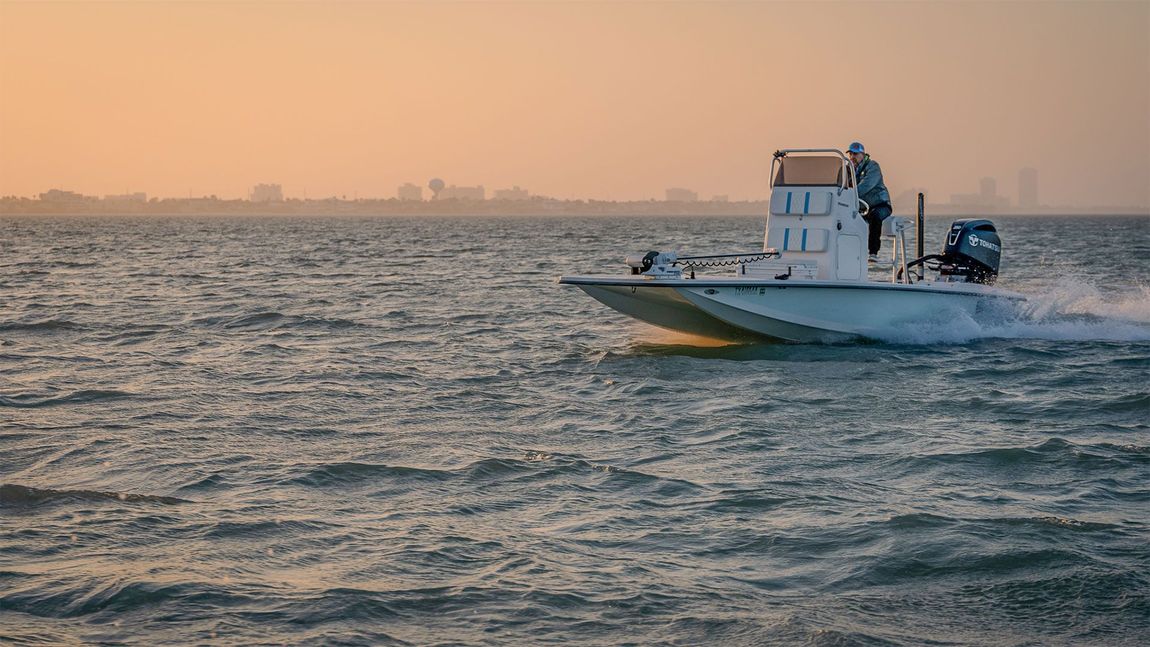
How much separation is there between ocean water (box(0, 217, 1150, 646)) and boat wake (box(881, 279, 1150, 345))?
0.08 m

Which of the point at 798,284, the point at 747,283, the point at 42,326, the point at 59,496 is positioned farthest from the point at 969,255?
the point at 42,326

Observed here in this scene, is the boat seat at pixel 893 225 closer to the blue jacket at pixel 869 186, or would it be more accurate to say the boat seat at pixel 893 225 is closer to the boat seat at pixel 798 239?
the blue jacket at pixel 869 186

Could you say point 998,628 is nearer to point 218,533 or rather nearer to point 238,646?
point 238,646

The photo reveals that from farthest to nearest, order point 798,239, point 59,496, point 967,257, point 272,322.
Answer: point 272,322
point 967,257
point 798,239
point 59,496

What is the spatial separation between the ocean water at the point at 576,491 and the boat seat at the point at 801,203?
5.91 feet

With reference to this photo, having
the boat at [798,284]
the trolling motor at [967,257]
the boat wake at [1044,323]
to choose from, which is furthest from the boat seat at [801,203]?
the trolling motor at [967,257]

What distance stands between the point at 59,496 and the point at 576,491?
3488 mm

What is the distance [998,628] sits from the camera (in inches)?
241

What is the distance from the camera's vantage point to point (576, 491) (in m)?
8.76

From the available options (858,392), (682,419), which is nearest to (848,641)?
(682,419)

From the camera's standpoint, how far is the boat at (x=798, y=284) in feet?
52.2

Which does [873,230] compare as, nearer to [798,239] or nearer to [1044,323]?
[798,239]

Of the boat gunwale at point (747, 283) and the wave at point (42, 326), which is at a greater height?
the boat gunwale at point (747, 283)

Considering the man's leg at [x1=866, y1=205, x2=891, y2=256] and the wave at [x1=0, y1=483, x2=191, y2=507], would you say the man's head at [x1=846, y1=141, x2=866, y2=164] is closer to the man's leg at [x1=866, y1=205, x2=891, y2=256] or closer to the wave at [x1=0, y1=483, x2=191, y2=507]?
the man's leg at [x1=866, y1=205, x2=891, y2=256]
